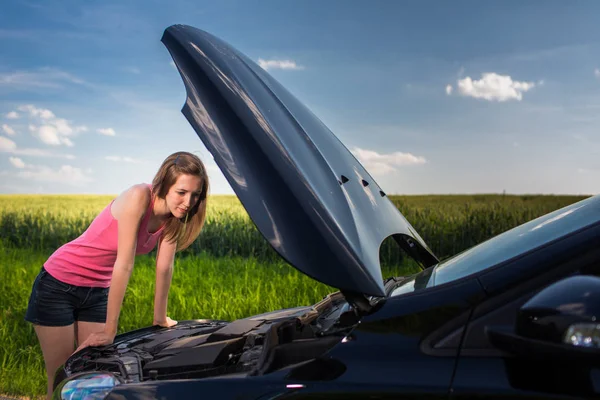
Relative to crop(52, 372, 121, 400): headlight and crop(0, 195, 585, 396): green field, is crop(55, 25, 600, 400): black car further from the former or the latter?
crop(0, 195, 585, 396): green field

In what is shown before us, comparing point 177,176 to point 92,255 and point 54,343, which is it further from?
point 54,343

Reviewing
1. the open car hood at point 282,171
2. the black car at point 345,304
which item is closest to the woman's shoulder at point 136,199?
the black car at point 345,304

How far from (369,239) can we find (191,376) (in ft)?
2.64

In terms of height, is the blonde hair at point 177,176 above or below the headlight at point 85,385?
above

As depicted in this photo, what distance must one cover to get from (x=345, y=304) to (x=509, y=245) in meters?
0.60

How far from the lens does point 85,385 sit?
2.20 metres

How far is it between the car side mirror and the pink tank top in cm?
236

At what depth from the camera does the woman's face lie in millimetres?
2961

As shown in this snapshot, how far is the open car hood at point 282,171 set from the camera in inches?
72.6

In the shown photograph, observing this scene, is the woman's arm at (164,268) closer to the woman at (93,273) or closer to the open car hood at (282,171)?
the woman at (93,273)

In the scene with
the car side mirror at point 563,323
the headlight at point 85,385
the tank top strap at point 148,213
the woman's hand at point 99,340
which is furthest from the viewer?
the tank top strap at point 148,213

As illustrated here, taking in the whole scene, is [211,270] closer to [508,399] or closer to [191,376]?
[191,376]

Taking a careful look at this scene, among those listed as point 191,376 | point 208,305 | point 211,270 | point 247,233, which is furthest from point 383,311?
point 247,233

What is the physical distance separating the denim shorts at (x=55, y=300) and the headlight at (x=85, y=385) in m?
1.27
